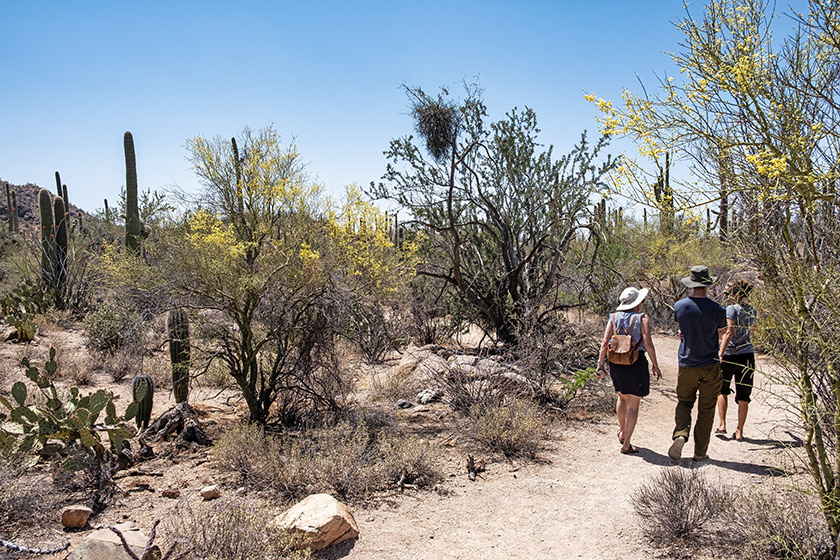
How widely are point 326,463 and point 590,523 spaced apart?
7.47 feet

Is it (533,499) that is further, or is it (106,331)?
(106,331)

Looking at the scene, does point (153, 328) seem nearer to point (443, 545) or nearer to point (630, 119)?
point (443, 545)

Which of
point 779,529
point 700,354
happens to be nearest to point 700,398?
point 700,354

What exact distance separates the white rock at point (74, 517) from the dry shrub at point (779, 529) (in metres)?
4.66

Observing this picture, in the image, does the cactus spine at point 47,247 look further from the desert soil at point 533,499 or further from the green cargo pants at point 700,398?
the green cargo pants at point 700,398

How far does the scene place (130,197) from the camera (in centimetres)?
1511

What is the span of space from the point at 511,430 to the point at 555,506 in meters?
1.33

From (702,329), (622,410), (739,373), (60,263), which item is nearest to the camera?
(702,329)

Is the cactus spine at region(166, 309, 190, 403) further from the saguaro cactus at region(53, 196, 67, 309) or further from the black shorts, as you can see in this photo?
the saguaro cactus at region(53, 196, 67, 309)

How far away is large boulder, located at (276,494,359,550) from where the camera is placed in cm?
409

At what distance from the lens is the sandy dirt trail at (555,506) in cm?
420

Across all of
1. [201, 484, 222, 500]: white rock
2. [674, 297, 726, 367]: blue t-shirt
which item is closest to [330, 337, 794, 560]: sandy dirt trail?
[674, 297, 726, 367]: blue t-shirt

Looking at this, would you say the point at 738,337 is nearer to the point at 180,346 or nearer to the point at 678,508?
the point at 678,508

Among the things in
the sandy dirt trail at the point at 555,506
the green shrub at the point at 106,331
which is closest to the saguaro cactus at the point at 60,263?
the green shrub at the point at 106,331
